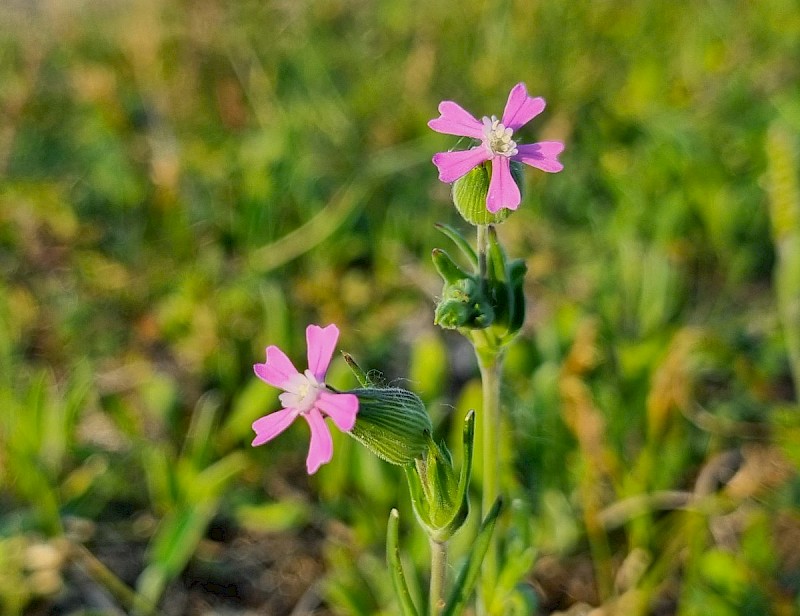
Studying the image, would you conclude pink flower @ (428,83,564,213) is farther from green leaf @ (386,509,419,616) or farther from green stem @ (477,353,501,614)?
green leaf @ (386,509,419,616)

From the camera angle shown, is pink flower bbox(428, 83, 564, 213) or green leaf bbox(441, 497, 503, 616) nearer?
pink flower bbox(428, 83, 564, 213)

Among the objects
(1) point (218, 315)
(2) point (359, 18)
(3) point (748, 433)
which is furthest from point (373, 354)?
(2) point (359, 18)

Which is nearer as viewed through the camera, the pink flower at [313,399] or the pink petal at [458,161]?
the pink flower at [313,399]

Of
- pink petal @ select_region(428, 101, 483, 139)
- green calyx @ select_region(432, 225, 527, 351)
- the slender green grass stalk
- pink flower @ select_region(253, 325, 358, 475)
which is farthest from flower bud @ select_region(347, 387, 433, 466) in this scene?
the slender green grass stalk

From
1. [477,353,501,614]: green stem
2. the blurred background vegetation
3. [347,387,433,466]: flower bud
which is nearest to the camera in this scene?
[347,387,433,466]: flower bud

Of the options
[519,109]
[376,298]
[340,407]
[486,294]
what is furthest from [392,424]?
[376,298]

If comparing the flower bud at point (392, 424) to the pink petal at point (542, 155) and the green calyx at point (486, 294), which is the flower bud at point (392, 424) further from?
the pink petal at point (542, 155)

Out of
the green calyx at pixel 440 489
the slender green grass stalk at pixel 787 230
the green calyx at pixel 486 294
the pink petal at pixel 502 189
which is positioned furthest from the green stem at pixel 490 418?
the slender green grass stalk at pixel 787 230
